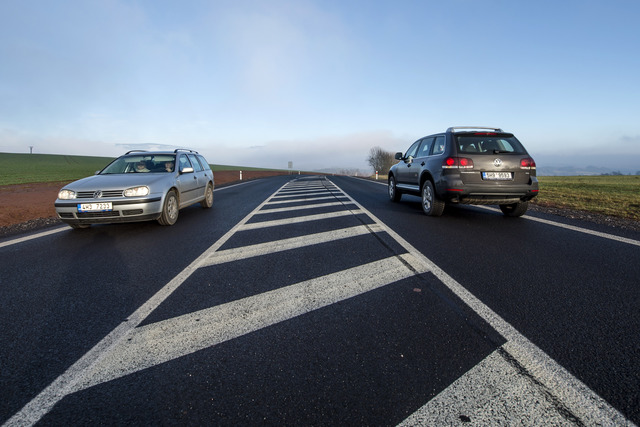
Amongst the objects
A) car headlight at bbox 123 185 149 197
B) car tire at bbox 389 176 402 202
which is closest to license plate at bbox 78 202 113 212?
car headlight at bbox 123 185 149 197

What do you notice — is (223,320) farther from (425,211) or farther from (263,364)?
(425,211)

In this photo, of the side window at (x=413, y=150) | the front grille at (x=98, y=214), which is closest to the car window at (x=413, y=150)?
the side window at (x=413, y=150)

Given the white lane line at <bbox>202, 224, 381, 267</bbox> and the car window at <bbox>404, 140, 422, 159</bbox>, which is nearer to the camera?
the white lane line at <bbox>202, 224, 381, 267</bbox>

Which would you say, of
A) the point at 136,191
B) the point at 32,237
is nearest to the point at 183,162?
the point at 136,191

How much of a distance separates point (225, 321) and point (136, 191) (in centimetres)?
453

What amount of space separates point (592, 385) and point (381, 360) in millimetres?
1151

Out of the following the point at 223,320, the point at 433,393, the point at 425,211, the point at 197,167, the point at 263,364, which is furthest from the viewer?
the point at 197,167

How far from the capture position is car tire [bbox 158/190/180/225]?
654cm

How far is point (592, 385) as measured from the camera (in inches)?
71.6

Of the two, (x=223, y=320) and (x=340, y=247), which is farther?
(x=340, y=247)

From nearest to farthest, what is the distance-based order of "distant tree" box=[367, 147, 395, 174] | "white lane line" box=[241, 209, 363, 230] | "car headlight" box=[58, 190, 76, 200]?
"car headlight" box=[58, 190, 76, 200] → "white lane line" box=[241, 209, 363, 230] → "distant tree" box=[367, 147, 395, 174]

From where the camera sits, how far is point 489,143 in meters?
7.00

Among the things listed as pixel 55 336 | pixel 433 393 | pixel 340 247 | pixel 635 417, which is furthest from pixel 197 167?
pixel 635 417

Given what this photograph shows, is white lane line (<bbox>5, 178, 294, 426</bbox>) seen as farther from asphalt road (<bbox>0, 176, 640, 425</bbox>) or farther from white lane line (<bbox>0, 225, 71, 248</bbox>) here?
white lane line (<bbox>0, 225, 71, 248</bbox>)
